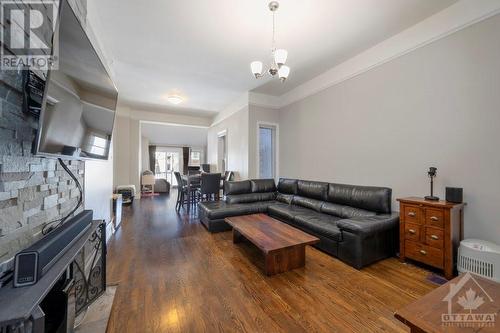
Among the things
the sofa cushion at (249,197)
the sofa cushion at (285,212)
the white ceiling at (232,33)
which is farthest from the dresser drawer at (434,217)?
the sofa cushion at (249,197)

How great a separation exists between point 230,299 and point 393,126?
127 inches

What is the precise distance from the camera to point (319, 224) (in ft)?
9.52

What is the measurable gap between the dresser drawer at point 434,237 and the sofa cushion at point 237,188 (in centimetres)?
311

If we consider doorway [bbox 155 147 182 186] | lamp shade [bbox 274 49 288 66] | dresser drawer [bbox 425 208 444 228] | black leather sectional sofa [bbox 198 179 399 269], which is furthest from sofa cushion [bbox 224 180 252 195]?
doorway [bbox 155 147 182 186]

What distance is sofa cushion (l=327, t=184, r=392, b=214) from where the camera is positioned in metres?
2.86

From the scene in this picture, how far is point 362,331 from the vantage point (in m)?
1.48

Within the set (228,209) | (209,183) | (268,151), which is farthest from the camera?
(268,151)

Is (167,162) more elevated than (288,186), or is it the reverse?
(167,162)

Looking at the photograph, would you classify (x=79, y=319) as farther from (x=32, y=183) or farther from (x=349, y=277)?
(x=349, y=277)

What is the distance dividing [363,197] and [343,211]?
0.39 meters

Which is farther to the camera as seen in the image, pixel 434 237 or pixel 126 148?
pixel 126 148

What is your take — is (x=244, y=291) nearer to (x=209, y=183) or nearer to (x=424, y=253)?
(x=424, y=253)

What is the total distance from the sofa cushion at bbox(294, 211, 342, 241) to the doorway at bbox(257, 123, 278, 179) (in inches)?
91.1

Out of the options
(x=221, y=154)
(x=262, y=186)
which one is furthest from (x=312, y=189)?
(x=221, y=154)
